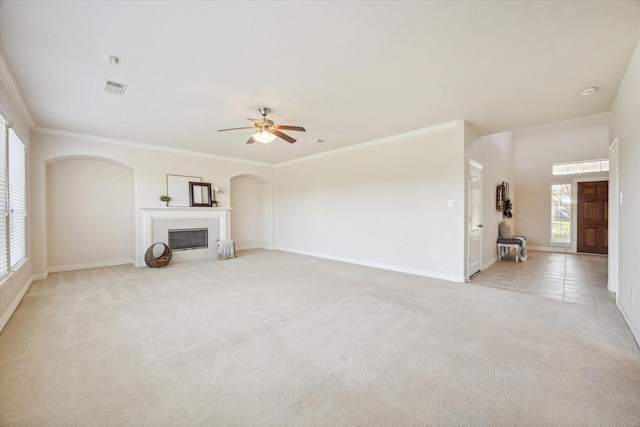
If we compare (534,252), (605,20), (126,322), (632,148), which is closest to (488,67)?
(605,20)

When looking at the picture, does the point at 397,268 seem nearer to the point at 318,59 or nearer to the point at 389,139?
the point at 389,139

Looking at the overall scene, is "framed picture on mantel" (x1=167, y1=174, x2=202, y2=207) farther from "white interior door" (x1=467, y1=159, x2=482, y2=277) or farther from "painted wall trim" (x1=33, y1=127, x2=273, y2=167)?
"white interior door" (x1=467, y1=159, x2=482, y2=277)

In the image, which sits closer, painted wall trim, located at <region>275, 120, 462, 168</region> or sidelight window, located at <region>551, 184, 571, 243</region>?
painted wall trim, located at <region>275, 120, 462, 168</region>

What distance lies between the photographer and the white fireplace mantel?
5719mm

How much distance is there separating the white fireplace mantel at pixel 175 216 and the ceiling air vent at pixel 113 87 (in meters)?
3.01

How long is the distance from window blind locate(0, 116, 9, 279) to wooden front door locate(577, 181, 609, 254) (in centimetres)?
1134

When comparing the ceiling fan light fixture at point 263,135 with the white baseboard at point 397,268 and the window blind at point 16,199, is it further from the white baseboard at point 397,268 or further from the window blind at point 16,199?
the white baseboard at point 397,268

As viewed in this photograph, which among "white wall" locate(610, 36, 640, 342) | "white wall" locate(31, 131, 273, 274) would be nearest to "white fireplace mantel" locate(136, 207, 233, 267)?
"white wall" locate(31, 131, 273, 274)

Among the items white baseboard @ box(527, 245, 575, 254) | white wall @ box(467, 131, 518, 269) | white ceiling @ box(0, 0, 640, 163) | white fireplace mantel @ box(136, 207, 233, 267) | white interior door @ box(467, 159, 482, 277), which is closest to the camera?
white ceiling @ box(0, 0, 640, 163)

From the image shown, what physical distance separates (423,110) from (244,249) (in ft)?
20.2

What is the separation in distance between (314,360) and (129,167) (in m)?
5.82

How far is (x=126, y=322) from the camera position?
9.41ft

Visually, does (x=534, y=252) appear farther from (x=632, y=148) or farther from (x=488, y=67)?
(x=488, y=67)

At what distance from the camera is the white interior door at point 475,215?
471 cm
